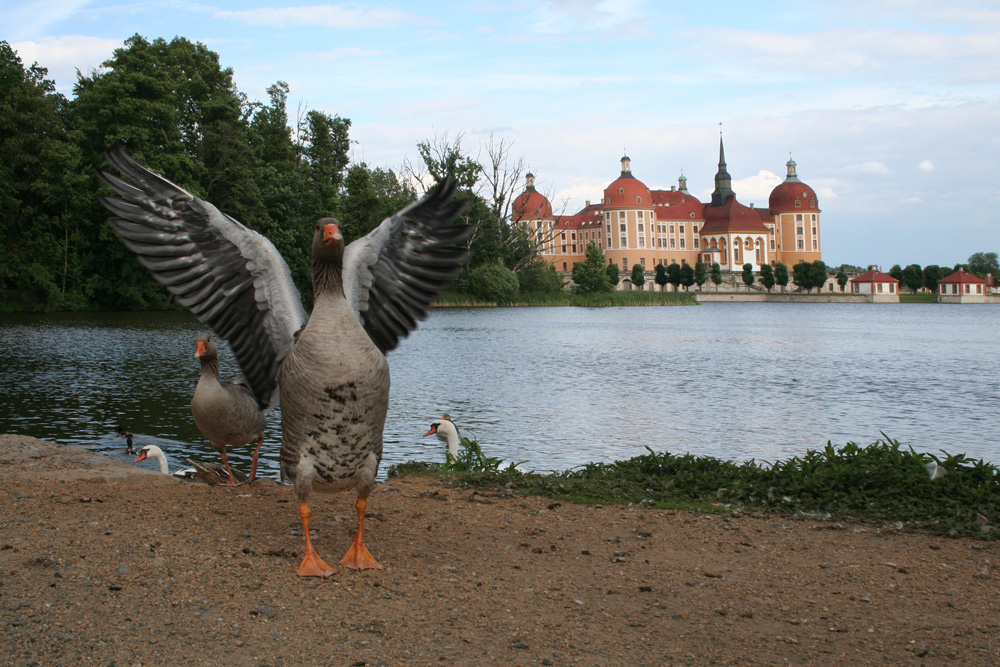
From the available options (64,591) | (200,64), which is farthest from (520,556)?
(200,64)

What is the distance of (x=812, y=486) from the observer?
7191 millimetres

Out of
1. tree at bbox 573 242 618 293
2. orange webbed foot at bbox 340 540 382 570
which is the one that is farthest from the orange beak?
tree at bbox 573 242 618 293

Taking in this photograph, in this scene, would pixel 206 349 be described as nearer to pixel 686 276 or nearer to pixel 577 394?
pixel 577 394

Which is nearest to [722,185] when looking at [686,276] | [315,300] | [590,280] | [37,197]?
[686,276]

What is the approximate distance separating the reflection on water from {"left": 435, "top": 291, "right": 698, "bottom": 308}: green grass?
3264 cm

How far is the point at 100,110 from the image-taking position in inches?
1957

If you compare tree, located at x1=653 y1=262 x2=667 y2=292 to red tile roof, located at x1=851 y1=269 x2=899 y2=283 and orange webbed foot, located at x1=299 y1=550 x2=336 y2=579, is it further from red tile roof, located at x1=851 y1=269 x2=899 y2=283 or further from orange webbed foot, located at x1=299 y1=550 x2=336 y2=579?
orange webbed foot, located at x1=299 y1=550 x2=336 y2=579

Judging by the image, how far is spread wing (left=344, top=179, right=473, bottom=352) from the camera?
646 cm

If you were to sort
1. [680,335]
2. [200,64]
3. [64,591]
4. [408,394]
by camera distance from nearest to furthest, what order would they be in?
[64,591] → [408,394] → [680,335] → [200,64]

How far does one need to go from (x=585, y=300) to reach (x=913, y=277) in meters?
70.7

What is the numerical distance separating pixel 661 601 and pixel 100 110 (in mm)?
53424

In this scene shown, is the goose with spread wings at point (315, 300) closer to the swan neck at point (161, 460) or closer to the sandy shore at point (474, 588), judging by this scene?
the sandy shore at point (474, 588)

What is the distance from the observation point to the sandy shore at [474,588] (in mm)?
4043

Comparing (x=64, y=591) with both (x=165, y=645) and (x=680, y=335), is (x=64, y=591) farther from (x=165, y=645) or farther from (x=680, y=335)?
(x=680, y=335)
